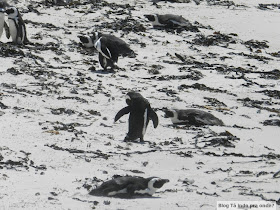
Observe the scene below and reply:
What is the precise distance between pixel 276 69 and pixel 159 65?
187 centimetres

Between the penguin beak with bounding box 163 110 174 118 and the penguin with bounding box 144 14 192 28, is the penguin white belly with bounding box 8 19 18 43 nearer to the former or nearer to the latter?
the penguin with bounding box 144 14 192 28

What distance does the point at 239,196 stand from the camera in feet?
16.8

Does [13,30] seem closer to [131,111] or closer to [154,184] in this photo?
[131,111]

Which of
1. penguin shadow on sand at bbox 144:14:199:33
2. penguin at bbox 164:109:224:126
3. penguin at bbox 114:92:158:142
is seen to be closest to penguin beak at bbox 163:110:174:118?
penguin at bbox 164:109:224:126

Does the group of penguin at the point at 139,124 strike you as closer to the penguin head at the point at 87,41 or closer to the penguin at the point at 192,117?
the penguin at the point at 192,117

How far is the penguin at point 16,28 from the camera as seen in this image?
11102mm

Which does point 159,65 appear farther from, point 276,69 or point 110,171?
point 110,171

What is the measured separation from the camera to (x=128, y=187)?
5.11 m

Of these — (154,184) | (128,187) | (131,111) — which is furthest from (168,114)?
(128,187)

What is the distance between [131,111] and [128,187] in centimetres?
242

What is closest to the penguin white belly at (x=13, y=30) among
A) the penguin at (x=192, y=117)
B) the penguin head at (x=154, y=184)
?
the penguin at (x=192, y=117)

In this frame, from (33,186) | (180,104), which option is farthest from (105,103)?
(33,186)

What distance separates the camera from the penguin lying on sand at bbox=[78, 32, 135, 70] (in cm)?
1052

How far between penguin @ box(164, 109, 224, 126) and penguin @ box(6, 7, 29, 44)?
378cm
